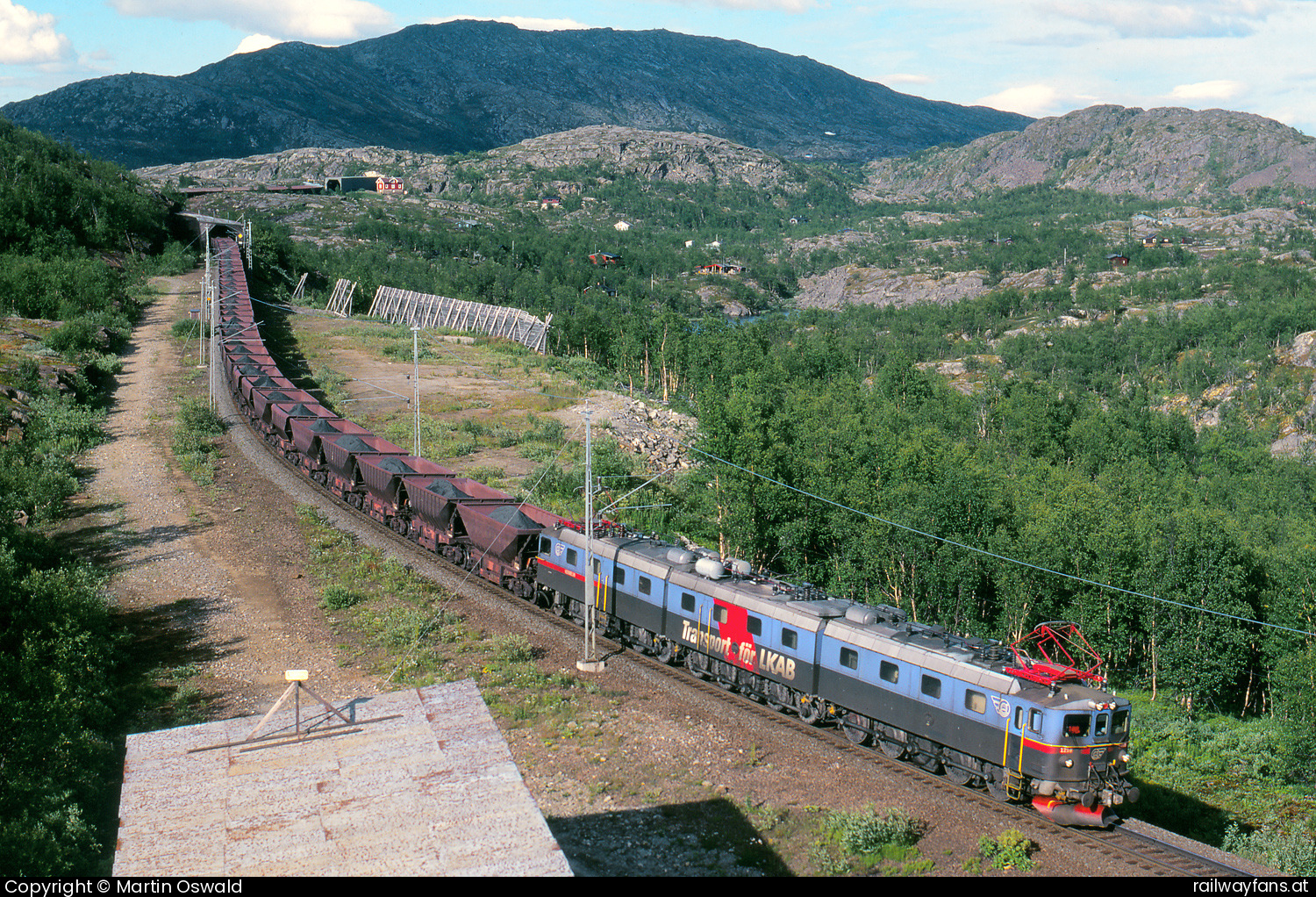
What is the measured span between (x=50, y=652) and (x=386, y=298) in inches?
3419

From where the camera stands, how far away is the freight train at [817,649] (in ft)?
69.7

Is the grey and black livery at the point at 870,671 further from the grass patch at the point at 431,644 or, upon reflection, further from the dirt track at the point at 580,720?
the grass patch at the point at 431,644

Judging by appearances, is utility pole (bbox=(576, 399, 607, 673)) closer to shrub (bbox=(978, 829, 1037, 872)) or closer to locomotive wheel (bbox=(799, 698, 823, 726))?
locomotive wheel (bbox=(799, 698, 823, 726))

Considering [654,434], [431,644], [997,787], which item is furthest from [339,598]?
[654,434]

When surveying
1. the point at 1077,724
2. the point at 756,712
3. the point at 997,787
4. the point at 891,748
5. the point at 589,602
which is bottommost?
the point at 756,712

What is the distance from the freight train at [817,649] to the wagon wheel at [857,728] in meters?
0.05

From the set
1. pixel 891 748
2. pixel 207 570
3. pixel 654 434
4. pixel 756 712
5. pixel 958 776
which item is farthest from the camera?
pixel 654 434

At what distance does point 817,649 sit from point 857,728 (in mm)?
2342

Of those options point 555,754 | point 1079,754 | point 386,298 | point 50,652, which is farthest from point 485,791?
point 386,298

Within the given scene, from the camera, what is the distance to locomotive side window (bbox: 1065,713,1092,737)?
68.3ft

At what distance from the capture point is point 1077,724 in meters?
20.9

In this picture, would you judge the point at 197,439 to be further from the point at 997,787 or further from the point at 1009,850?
the point at 1009,850

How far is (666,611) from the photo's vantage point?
29.1 m

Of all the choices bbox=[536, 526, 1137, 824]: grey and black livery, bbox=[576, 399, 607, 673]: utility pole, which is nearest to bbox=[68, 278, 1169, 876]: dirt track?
bbox=[576, 399, 607, 673]: utility pole
